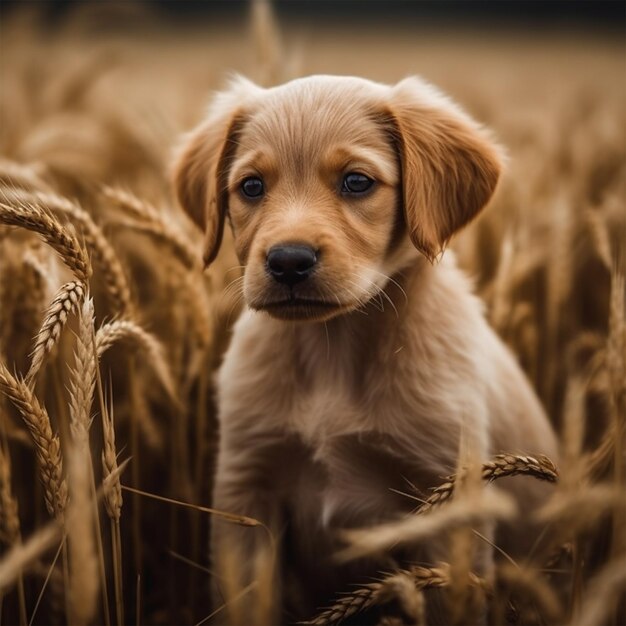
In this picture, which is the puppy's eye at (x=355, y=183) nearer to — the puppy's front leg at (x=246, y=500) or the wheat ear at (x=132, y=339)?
the wheat ear at (x=132, y=339)

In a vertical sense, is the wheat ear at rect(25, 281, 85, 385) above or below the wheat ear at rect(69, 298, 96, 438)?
above

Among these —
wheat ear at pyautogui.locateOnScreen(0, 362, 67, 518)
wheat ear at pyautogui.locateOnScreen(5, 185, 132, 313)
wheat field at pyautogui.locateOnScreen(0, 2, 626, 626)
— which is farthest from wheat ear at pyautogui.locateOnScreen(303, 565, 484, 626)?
wheat ear at pyautogui.locateOnScreen(5, 185, 132, 313)

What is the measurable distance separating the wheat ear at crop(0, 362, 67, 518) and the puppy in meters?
Answer: 0.88

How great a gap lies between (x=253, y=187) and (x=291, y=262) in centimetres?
55

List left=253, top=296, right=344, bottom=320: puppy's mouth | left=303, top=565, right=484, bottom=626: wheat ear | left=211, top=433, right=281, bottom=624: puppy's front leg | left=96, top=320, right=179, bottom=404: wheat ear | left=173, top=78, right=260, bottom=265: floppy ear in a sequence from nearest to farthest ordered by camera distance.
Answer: left=303, top=565, right=484, bottom=626: wheat ear → left=96, top=320, right=179, bottom=404: wheat ear → left=253, top=296, right=344, bottom=320: puppy's mouth → left=211, top=433, right=281, bottom=624: puppy's front leg → left=173, top=78, right=260, bottom=265: floppy ear

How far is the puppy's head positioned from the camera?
7.86ft

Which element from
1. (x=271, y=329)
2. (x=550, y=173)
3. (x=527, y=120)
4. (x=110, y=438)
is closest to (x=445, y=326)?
(x=271, y=329)

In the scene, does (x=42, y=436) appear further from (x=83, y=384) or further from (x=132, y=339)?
(x=132, y=339)

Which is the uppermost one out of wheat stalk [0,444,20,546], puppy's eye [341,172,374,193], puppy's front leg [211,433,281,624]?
puppy's eye [341,172,374,193]

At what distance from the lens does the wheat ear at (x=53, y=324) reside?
1.69 m

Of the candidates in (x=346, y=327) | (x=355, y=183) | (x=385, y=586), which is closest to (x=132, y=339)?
(x=346, y=327)

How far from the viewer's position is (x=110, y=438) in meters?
1.84

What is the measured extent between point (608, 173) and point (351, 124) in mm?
4097

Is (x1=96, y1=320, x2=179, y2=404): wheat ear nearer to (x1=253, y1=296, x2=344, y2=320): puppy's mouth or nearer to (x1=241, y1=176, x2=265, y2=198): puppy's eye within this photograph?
(x1=253, y1=296, x2=344, y2=320): puppy's mouth
